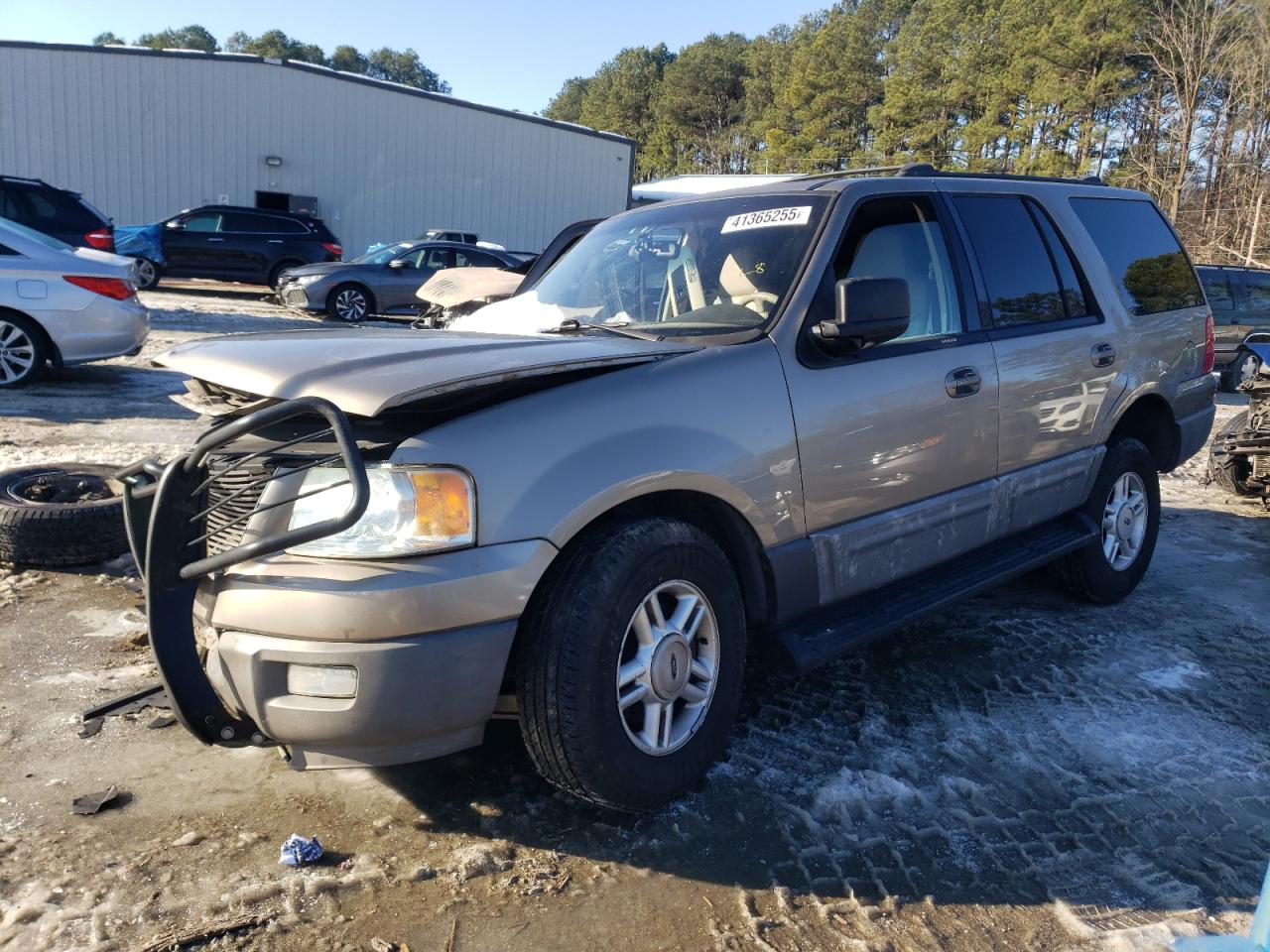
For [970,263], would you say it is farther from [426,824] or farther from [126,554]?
[126,554]

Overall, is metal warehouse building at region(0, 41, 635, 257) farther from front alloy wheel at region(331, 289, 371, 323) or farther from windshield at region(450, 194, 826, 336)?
windshield at region(450, 194, 826, 336)

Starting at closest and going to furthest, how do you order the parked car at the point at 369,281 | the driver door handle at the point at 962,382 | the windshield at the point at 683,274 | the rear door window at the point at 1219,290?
the windshield at the point at 683,274, the driver door handle at the point at 962,382, the rear door window at the point at 1219,290, the parked car at the point at 369,281

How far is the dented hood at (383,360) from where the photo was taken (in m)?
2.40

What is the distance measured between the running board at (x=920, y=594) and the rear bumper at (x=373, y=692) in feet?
3.58

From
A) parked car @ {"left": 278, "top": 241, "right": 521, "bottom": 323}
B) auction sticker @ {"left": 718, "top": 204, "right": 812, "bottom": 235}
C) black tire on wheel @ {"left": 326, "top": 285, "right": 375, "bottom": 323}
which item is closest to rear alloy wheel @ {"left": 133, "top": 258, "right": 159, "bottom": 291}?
parked car @ {"left": 278, "top": 241, "right": 521, "bottom": 323}

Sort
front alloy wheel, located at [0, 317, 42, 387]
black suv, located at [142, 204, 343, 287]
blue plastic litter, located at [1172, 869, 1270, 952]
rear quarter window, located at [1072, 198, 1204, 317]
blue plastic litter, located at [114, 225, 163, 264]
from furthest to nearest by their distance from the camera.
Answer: black suv, located at [142, 204, 343, 287], blue plastic litter, located at [114, 225, 163, 264], front alloy wheel, located at [0, 317, 42, 387], rear quarter window, located at [1072, 198, 1204, 317], blue plastic litter, located at [1172, 869, 1270, 952]

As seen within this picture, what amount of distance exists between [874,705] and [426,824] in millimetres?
1704

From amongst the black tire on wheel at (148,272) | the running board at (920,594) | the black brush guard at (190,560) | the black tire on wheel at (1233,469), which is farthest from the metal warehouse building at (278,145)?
the black brush guard at (190,560)

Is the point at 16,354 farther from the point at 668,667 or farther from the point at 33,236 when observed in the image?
the point at 668,667

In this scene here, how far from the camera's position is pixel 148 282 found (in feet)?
61.7

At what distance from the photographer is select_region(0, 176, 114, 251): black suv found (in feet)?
39.9

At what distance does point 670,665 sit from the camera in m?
2.69

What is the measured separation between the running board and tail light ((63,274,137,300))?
7581mm

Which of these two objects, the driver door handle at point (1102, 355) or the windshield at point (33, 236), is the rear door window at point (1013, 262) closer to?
the driver door handle at point (1102, 355)
